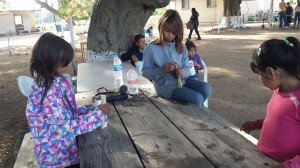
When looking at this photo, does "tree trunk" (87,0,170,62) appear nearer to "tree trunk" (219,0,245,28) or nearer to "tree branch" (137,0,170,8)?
"tree branch" (137,0,170,8)

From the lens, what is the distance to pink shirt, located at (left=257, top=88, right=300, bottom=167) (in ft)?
5.23

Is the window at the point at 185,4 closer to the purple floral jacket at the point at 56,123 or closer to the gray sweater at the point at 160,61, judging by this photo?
the gray sweater at the point at 160,61

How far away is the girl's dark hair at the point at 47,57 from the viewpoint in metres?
1.92

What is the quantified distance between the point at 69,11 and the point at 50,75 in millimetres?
38368

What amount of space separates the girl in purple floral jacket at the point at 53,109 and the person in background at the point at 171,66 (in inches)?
41.1

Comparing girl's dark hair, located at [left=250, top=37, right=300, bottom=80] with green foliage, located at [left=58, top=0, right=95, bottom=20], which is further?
green foliage, located at [left=58, top=0, right=95, bottom=20]

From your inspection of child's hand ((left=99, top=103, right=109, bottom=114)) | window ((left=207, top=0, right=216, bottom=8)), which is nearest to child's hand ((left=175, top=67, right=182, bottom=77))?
child's hand ((left=99, top=103, right=109, bottom=114))

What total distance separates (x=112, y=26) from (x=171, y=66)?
3.47 m

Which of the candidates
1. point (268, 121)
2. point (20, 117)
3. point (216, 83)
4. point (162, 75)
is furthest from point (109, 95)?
point (216, 83)

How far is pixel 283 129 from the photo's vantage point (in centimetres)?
165

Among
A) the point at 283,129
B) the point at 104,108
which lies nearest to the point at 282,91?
the point at 283,129

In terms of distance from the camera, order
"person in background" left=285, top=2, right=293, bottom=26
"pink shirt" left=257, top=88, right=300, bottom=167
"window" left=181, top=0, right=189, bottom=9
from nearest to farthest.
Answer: "pink shirt" left=257, top=88, right=300, bottom=167 < "person in background" left=285, top=2, right=293, bottom=26 < "window" left=181, top=0, right=189, bottom=9

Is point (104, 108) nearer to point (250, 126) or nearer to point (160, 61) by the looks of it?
point (250, 126)

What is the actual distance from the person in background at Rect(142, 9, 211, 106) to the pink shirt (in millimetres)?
1105
